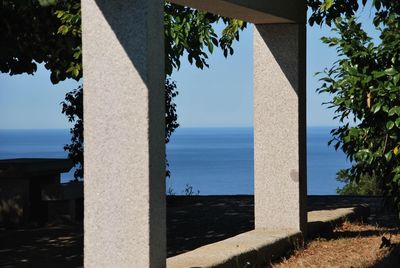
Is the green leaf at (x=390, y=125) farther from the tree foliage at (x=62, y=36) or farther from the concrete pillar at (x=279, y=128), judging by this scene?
the tree foliage at (x=62, y=36)

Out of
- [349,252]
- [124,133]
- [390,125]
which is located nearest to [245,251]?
[349,252]

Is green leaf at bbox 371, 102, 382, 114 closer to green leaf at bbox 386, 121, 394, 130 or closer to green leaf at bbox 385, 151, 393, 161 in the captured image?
green leaf at bbox 386, 121, 394, 130

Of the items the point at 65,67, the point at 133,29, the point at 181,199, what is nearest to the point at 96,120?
the point at 133,29

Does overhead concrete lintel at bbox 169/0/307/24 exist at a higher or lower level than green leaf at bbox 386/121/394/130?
higher

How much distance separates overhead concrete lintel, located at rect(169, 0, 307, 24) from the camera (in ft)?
24.6

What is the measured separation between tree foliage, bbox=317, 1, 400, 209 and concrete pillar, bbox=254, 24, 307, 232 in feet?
2.46

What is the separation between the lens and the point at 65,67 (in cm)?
1184

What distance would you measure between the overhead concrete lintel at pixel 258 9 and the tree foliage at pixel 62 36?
1828 mm

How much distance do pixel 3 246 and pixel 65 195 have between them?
2161 mm

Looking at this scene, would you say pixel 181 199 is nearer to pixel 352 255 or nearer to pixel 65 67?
pixel 65 67

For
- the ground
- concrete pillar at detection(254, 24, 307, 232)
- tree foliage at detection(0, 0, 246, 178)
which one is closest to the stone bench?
the ground

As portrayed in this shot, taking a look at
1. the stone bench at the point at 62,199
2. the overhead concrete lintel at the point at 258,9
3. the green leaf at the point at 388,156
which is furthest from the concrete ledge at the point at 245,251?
the stone bench at the point at 62,199

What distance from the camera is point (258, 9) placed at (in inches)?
324

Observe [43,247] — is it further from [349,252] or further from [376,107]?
[376,107]
